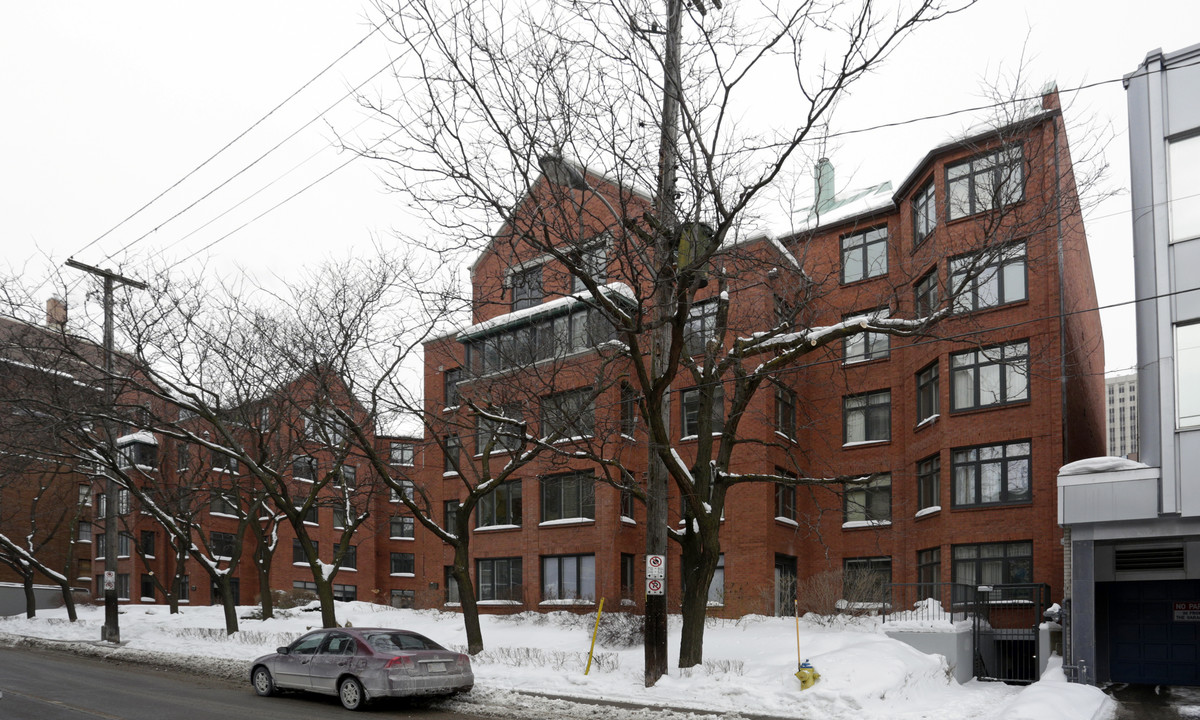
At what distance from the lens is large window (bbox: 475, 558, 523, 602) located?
3444cm

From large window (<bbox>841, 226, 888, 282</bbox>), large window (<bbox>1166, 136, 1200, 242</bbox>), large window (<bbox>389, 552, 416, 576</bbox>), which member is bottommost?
large window (<bbox>389, 552, 416, 576</bbox>)

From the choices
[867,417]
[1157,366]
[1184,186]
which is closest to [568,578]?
[867,417]

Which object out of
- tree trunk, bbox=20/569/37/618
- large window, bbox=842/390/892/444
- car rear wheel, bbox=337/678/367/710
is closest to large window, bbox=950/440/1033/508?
large window, bbox=842/390/892/444

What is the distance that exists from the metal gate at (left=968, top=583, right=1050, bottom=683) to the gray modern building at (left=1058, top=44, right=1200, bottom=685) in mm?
3547

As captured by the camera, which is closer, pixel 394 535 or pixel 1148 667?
pixel 1148 667

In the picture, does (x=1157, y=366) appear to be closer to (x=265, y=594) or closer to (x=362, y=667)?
(x=362, y=667)

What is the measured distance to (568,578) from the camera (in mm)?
32844

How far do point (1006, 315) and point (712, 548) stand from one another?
43.4 ft

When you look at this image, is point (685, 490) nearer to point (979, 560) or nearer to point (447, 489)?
point (979, 560)

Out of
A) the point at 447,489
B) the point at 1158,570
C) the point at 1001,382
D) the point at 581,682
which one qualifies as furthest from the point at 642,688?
the point at 447,489

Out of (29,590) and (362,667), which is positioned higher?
(362,667)

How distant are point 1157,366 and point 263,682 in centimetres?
1759

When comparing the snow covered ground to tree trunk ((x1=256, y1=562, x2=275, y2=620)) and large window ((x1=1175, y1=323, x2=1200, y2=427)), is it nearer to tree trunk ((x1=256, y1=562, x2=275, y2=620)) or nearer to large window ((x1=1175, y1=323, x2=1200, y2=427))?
tree trunk ((x1=256, y1=562, x2=275, y2=620))

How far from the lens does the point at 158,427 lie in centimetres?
2820
